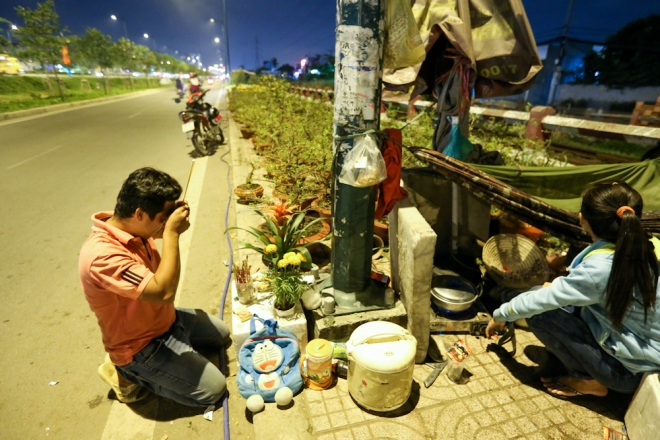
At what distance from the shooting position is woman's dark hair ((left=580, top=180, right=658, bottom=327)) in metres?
1.66

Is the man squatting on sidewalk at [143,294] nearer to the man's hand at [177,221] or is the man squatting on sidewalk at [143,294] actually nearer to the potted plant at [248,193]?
the man's hand at [177,221]

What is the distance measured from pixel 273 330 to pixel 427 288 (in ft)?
3.66

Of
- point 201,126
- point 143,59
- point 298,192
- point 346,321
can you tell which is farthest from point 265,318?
point 143,59

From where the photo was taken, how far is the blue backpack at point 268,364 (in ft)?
7.09

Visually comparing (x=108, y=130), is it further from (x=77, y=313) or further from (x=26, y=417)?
Result: (x=26, y=417)

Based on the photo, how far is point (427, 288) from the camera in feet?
7.39

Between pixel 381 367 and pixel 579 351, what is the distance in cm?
128

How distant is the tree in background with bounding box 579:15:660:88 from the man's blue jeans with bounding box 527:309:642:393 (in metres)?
26.6

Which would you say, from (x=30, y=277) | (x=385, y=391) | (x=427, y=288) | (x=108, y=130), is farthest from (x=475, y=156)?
(x=108, y=130)

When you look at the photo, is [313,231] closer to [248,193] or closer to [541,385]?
[248,193]

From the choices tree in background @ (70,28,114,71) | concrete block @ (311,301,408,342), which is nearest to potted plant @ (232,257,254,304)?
concrete block @ (311,301,408,342)

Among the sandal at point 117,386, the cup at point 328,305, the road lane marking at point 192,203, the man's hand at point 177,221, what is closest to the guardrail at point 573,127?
the cup at point 328,305

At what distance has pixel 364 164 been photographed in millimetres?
2129

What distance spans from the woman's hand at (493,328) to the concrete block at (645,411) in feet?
2.69
